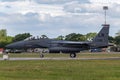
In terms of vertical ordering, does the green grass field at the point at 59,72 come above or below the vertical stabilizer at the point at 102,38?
below

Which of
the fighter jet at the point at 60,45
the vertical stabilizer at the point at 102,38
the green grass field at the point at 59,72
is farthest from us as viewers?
the vertical stabilizer at the point at 102,38

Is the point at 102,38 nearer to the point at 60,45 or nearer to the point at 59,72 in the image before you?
the point at 60,45

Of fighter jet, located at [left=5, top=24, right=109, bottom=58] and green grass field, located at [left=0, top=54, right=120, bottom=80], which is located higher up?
A: fighter jet, located at [left=5, top=24, right=109, bottom=58]

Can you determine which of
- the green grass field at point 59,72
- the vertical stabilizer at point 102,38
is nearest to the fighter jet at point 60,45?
the vertical stabilizer at point 102,38

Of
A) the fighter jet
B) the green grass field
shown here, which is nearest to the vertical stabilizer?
the fighter jet

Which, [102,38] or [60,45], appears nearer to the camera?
[60,45]

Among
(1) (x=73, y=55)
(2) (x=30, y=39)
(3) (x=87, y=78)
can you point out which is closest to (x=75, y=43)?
(1) (x=73, y=55)

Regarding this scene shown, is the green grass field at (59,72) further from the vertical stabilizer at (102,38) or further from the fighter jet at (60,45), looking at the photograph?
the vertical stabilizer at (102,38)

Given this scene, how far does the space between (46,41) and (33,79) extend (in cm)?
3952

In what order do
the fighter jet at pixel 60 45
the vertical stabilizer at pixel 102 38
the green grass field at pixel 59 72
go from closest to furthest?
the green grass field at pixel 59 72, the fighter jet at pixel 60 45, the vertical stabilizer at pixel 102 38

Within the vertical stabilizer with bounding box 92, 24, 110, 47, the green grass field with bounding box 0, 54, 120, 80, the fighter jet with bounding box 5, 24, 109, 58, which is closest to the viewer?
the green grass field with bounding box 0, 54, 120, 80

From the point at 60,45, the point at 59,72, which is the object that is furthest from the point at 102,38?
the point at 59,72

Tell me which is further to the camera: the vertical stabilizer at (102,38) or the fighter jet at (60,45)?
the vertical stabilizer at (102,38)

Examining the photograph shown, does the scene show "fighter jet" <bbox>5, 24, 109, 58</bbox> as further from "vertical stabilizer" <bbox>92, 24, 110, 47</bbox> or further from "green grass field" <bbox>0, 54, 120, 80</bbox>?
"green grass field" <bbox>0, 54, 120, 80</bbox>
